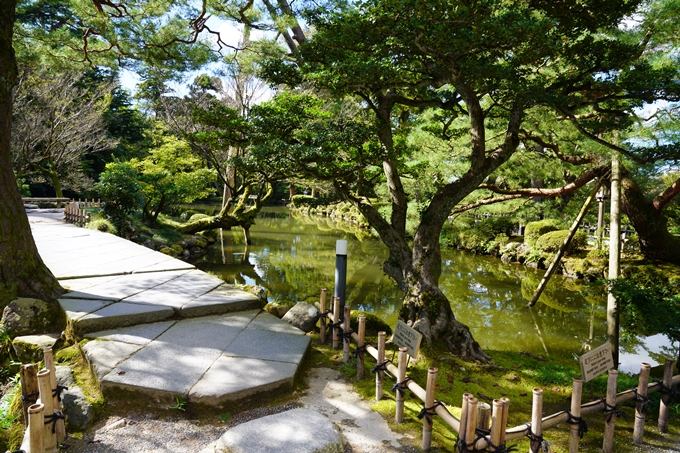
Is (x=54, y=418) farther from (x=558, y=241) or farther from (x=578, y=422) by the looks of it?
(x=558, y=241)

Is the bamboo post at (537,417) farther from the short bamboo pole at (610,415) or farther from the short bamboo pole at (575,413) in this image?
the short bamboo pole at (610,415)

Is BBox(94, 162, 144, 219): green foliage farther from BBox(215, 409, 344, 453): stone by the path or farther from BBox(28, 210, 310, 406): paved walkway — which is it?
BBox(215, 409, 344, 453): stone by the path

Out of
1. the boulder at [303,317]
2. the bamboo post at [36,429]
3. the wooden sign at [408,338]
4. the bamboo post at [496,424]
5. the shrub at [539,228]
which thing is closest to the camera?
the bamboo post at [36,429]

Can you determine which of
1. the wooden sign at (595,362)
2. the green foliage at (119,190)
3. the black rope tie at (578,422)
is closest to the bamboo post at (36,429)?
the black rope tie at (578,422)

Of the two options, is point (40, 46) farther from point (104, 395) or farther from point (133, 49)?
point (104, 395)

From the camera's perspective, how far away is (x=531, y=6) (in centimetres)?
389

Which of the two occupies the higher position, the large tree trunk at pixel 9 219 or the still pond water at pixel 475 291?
the large tree trunk at pixel 9 219

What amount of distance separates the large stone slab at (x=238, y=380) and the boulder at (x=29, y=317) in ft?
6.25

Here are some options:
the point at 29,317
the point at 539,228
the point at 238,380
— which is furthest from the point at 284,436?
the point at 539,228

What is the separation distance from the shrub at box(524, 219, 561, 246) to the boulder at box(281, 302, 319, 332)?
10653 millimetres

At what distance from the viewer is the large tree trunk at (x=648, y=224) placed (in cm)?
739

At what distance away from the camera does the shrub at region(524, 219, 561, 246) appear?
42.6 feet

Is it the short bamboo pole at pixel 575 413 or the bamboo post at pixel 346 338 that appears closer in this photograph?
the short bamboo pole at pixel 575 413

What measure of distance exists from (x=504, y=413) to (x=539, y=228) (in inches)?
480
